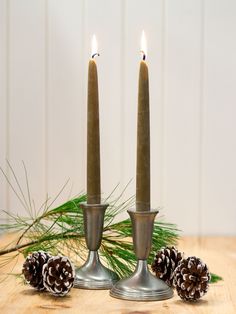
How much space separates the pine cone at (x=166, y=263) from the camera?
102 centimetres

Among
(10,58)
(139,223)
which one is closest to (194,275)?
(139,223)

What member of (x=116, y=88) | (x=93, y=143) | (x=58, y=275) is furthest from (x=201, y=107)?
(x=58, y=275)

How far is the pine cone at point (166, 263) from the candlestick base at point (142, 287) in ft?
0.19

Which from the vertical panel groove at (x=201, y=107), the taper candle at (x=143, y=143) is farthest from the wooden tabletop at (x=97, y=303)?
the vertical panel groove at (x=201, y=107)

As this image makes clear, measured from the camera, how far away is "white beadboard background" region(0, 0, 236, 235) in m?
1.69

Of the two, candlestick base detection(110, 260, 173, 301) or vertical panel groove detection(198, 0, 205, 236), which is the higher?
vertical panel groove detection(198, 0, 205, 236)

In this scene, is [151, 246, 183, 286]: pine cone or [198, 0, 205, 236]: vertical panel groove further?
[198, 0, 205, 236]: vertical panel groove

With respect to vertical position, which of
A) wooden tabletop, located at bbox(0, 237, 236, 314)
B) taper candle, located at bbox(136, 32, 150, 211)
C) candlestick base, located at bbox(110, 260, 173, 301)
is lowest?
wooden tabletop, located at bbox(0, 237, 236, 314)

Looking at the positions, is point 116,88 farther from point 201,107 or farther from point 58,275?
point 58,275

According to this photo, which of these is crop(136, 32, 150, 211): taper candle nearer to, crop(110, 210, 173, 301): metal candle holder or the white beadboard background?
crop(110, 210, 173, 301): metal candle holder

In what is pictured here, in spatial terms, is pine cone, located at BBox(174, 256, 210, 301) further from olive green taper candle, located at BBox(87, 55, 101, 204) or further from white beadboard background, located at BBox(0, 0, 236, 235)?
white beadboard background, located at BBox(0, 0, 236, 235)

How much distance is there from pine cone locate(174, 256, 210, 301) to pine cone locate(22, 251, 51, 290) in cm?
17

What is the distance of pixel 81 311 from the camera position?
0.92m

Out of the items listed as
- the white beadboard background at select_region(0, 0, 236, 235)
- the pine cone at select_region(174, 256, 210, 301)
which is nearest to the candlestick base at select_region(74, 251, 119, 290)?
the pine cone at select_region(174, 256, 210, 301)
